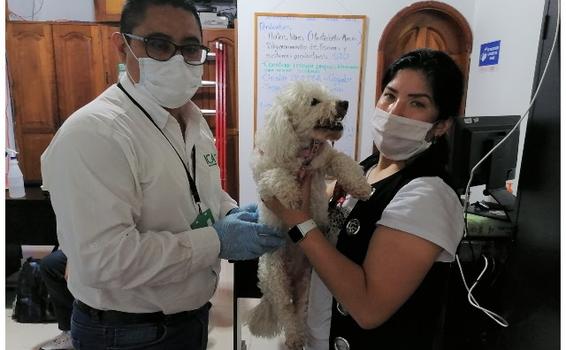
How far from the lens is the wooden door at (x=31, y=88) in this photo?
352cm

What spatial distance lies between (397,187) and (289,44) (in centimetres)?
261

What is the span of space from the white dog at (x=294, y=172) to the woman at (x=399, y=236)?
8 centimetres

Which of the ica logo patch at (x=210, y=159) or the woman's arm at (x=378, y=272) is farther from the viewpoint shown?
the ica logo patch at (x=210, y=159)

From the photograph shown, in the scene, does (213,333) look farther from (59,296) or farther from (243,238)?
(243,238)

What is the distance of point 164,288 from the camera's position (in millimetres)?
1088

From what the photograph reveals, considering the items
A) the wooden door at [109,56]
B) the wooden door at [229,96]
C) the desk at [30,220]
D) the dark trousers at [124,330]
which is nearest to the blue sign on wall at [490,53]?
the wooden door at [229,96]

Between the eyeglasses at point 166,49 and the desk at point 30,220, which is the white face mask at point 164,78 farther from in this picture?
the desk at point 30,220

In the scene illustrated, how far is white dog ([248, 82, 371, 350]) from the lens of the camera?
122 centimetres

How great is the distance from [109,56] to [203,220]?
3.02 m

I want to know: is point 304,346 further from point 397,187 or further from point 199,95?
point 199,95

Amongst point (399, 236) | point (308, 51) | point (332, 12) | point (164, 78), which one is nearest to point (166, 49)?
point (164, 78)

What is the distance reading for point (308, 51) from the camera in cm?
341

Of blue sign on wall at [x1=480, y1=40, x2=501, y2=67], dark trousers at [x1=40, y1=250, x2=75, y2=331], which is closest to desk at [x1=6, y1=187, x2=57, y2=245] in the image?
dark trousers at [x1=40, y1=250, x2=75, y2=331]

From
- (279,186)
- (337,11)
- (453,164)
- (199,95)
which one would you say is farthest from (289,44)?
(279,186)
